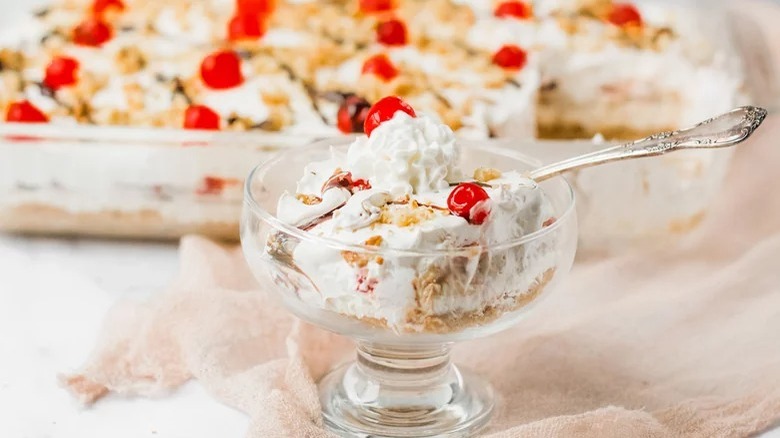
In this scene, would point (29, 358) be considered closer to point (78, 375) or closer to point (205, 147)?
point (78, 375)

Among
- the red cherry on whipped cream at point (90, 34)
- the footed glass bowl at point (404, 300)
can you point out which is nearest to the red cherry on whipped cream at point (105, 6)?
the red cherry on whipped cream at point (90, 34)

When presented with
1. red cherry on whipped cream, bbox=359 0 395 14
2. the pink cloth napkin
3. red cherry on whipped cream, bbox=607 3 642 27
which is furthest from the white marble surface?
red cherry on whipped cream, bbox=607 3 642 27

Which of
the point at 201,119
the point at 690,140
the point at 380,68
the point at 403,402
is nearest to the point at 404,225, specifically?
the point at 403,402

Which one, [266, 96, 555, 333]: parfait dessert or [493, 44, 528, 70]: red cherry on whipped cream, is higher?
[266, 96, 555, 333]: parfait dessert

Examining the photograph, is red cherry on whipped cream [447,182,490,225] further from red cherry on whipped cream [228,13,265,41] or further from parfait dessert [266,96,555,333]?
red cherry on whipped cream [228,13,265,41]

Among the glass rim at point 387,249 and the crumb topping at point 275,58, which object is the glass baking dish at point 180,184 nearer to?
the crumb topping at point 275,58

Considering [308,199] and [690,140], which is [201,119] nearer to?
[308,199]

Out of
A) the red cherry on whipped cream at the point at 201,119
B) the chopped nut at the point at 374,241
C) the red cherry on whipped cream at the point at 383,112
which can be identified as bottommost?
the red cherry on whipped cream at the point at 201,119
